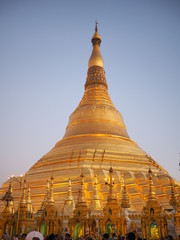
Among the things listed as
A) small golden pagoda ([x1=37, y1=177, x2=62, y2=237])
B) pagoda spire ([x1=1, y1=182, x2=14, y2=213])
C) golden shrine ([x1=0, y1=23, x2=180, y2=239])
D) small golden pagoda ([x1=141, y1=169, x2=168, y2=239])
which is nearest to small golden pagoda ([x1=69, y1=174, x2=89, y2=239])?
golden shrine ([x1=0, y1=23, x2=180, y2=239])

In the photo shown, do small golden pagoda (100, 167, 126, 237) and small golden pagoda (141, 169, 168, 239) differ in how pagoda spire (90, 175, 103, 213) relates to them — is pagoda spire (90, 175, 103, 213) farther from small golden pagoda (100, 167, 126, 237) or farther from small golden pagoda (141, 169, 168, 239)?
small golden pagoda (141, 169, 168, 239)

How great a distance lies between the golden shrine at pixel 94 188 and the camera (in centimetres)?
1509

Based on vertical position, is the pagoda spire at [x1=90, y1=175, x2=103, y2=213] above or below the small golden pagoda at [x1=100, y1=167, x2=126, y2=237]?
above

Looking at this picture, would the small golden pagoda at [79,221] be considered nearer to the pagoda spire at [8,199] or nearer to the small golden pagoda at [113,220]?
the small golden pagoda at [113,220]

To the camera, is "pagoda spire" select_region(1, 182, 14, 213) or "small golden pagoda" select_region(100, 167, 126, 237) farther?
"pagoda spire" select_region(1, 182, 14, 213)

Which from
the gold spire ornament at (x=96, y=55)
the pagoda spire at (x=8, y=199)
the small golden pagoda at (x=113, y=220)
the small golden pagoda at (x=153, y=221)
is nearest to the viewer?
the small golden pagoda at (x=153, y=221)

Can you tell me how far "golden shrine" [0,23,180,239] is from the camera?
15094 millimetres

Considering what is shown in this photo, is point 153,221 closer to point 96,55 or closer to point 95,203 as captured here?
point 95,203

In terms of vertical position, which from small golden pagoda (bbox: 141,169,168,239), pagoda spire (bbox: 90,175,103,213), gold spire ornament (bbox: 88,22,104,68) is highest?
gold spire ornament (bbox: 88,22,104,68)

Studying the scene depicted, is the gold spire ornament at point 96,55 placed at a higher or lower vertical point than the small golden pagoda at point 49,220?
higher

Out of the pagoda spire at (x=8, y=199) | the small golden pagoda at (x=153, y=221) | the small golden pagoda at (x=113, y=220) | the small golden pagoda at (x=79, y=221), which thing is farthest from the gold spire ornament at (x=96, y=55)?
the small golden pagoda at (x=153, y=221)

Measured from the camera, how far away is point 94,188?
18.3 meters

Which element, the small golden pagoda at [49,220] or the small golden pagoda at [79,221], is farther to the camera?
the small golden pagoda at [49,220]

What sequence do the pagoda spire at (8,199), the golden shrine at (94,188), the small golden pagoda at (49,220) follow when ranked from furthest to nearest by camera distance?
the pagoda spire at (8,199) < the small golden pagoda at (49,220) < the golden shrine at (94,188)
